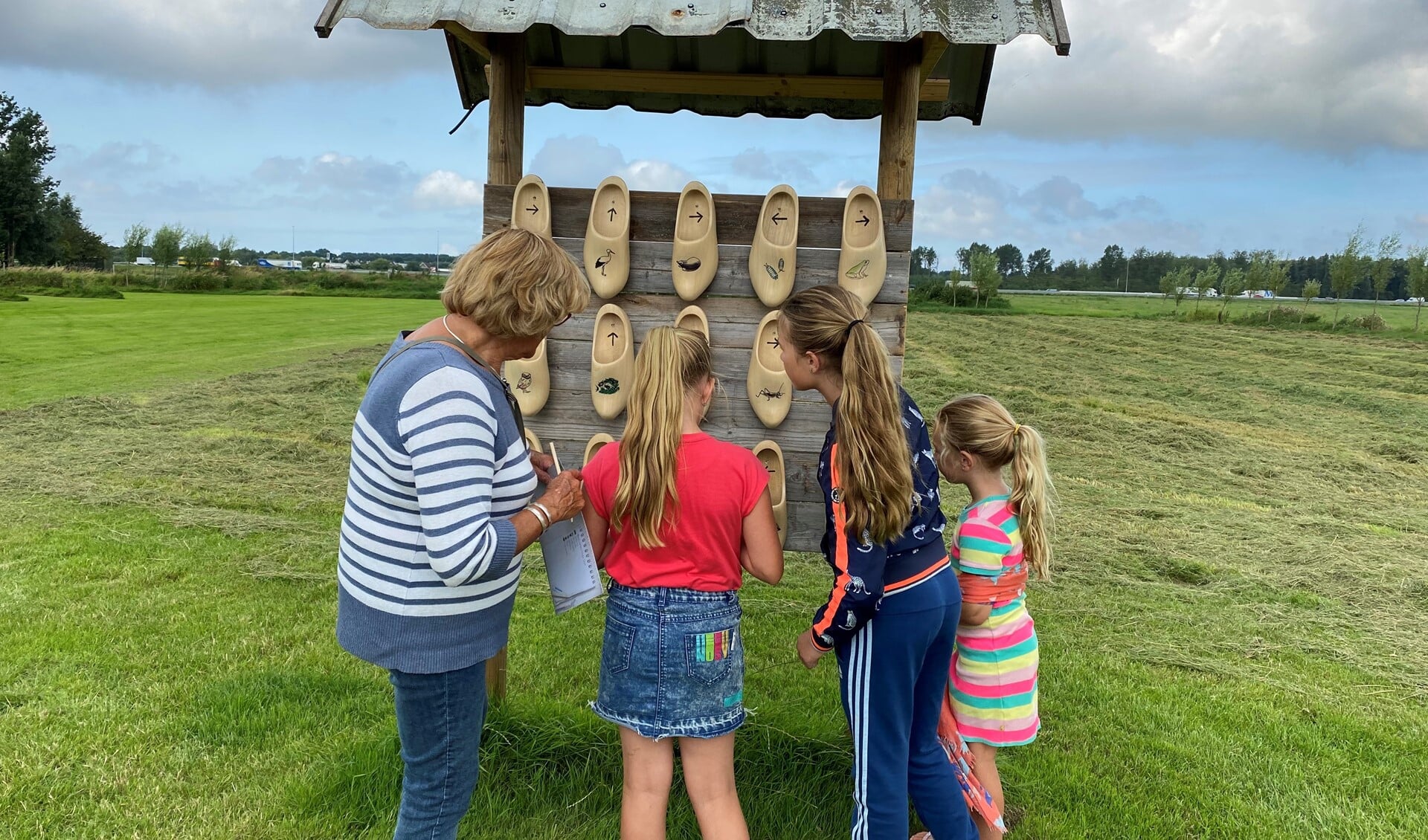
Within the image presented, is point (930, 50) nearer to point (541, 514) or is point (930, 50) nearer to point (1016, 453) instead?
point (1016, 453)

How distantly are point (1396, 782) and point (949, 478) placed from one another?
2.40 metres

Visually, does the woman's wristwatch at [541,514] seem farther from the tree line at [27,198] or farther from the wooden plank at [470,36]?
the tree line at [27,198]

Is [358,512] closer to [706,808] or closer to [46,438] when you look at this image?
[706,808]

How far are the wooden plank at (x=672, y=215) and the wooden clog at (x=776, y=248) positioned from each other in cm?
5

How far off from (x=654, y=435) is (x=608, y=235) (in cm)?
118

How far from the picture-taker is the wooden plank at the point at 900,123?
3230 mm

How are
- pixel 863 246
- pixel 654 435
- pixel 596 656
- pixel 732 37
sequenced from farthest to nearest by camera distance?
pixel 596 656 → pixel 732 37 → pixel 863 246 → pixel 654 435

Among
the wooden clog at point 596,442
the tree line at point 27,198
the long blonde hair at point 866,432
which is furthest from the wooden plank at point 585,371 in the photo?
the tree line at point 27,198

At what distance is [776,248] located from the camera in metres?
3.11

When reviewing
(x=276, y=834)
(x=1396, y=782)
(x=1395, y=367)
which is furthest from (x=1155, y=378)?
(x=276, y=834)

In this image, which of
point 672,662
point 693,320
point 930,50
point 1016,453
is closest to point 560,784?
point 672,662

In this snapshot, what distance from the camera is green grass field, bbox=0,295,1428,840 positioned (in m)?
3.13

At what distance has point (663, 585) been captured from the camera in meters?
2.28

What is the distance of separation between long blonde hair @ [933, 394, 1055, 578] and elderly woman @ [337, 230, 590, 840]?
119 centimetres
